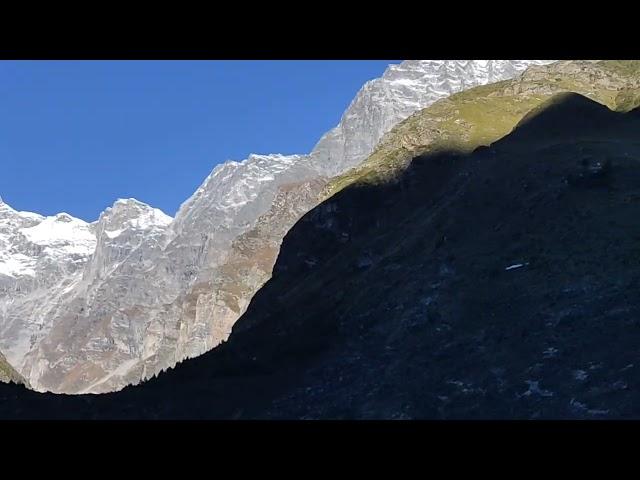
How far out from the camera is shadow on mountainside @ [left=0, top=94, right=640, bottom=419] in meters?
90.3

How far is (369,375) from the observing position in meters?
109

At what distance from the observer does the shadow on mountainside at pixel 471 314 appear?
90.3m

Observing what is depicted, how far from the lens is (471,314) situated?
360 ft

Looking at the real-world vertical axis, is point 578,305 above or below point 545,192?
below
